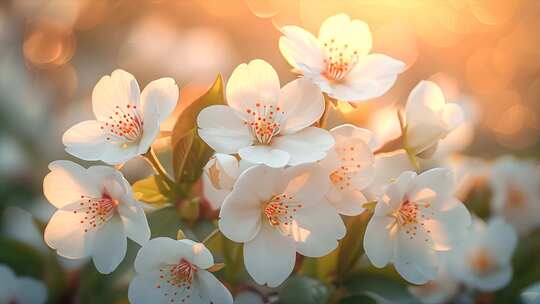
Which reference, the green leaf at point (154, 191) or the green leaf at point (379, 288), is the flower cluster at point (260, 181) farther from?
the green leaf at point (379, 288)

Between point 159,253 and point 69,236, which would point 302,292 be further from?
point 69,236

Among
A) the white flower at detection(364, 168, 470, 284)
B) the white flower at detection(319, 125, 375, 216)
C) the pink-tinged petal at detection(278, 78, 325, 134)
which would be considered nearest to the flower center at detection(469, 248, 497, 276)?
the white flower at detection(364, 168, 470, 284)

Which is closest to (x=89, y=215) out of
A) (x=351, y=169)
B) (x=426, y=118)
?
(x=351, y=169)

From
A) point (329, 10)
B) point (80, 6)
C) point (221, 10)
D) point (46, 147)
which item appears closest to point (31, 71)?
point (80, 6)

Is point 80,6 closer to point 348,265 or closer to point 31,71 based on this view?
point 31,71

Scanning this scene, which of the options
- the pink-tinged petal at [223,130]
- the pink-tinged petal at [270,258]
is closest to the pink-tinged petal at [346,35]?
the pink-tinged petal at [223,130]

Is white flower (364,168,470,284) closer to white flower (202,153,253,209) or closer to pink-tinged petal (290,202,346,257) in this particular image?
pink-tinged petal (290,202,346,257)
